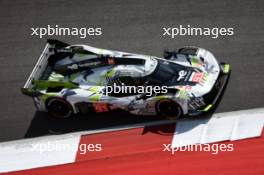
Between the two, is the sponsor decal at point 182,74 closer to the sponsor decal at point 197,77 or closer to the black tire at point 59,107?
the sponsor decal at point 197,77

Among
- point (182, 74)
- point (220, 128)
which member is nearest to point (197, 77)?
point (182, 74)

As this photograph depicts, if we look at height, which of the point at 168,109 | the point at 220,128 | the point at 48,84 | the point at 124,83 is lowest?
the point at 220,128

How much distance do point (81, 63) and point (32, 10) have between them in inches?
144

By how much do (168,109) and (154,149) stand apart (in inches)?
37.8

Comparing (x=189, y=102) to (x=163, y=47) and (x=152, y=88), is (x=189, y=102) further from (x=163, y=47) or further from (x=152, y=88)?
(x=163, y=47)

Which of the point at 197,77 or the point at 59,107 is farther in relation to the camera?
the point at 59,107

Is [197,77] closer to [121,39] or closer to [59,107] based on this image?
[121,39]

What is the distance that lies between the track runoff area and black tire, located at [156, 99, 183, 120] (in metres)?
0.27

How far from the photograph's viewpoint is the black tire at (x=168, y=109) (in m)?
10.1

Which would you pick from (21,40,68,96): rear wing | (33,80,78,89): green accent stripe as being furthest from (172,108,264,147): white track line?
(21,40,68,96): rear wing

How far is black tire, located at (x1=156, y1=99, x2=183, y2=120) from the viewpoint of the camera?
1015 centimetres

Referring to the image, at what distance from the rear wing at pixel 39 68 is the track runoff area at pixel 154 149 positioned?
46.4 inches

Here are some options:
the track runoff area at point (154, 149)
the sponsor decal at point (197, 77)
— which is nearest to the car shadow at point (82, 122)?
the track runoff area at point (154, 149)

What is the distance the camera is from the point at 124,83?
407 inches
